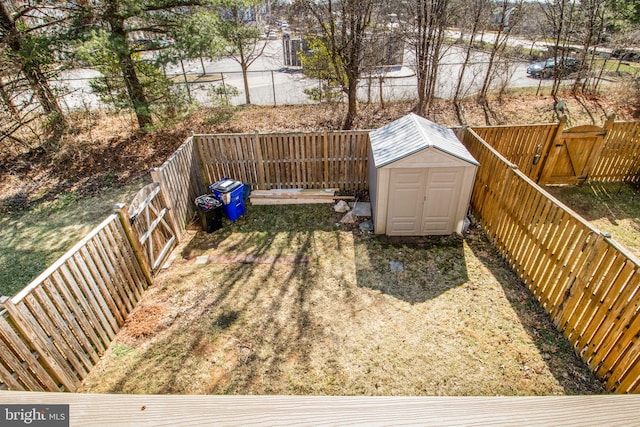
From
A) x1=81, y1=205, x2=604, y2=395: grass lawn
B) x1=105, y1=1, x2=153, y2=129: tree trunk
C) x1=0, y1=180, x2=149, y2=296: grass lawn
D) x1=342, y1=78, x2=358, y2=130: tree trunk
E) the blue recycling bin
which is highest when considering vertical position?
A: x1=105, y1=1, x2=153, y2=129: tree trunk

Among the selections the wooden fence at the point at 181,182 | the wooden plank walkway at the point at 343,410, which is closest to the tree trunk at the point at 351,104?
the wooden fence at the point at 181,182

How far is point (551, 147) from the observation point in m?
8.17

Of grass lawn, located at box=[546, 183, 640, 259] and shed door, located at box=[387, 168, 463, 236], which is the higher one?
shed door, located at box=[387, 168, 463, 236]

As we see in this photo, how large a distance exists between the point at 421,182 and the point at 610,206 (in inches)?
202

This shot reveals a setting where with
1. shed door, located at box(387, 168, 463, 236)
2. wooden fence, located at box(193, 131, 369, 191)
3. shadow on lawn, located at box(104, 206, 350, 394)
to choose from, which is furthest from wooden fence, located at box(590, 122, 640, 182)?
shadow on lawn, located at box(104, 206, 350, 394)

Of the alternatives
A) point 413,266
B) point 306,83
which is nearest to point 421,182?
point 413,266

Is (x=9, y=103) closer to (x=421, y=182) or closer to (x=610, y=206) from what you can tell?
(x=421, y=182)

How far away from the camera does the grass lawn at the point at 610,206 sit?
272 inches

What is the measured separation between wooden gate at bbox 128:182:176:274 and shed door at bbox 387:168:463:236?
14.8 ft

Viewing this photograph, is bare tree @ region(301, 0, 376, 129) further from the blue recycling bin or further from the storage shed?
the blue recycling bin

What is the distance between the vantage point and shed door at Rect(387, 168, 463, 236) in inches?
253

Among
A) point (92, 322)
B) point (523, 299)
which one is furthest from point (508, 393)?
point (92, 322)

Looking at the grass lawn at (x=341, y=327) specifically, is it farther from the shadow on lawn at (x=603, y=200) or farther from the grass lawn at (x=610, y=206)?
the shadow on lawn at (x=603, y=200)

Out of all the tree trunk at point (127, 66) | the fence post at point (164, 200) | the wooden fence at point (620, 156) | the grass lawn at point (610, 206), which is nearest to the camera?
the fence post at point (164, 200)
